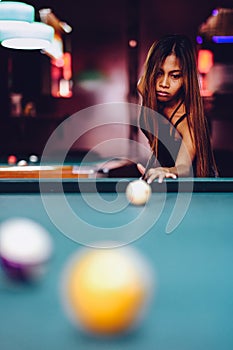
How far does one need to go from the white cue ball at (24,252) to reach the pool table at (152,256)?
26 millimetres

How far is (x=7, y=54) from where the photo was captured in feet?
19.7

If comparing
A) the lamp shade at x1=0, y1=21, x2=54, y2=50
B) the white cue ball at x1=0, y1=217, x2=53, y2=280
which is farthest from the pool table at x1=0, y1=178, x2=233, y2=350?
the lamp shade at x1=0, y1=21, x2=54, y2=50

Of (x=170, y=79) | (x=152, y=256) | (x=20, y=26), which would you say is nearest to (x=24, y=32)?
(x=20, y=26)

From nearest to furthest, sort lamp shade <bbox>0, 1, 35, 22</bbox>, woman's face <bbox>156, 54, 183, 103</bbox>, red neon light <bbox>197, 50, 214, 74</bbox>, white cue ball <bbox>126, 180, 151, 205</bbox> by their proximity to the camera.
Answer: white cue ball <bbox>126, 180, 151, 205</bbox> < lamp shade <bbox>0, 1, 35, 22</bbox> < woman's face <bbox>156, 54, 183, 103</bbox> < red neon light <bbox>197, 50, 214, 74</bbox>

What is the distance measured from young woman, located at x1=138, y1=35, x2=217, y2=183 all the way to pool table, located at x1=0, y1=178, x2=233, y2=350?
1723mm

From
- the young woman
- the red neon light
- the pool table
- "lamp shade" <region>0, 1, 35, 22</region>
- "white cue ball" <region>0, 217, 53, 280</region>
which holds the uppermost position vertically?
the red neon light

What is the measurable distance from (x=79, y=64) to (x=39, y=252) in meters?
5.44

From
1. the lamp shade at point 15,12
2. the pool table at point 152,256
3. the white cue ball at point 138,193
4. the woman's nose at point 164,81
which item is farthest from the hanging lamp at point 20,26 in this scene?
the woman's nose at point 164,81

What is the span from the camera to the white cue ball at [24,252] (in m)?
1.20

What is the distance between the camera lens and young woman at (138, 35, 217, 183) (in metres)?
4.19

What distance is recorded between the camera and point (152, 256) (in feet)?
4.71

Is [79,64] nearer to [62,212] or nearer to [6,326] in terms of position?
[62,212]

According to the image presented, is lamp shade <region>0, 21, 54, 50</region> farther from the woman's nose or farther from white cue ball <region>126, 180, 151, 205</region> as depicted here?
the woman's nose

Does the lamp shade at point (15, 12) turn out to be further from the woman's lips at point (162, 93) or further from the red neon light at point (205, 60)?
the red neon light at point (205, 60)
